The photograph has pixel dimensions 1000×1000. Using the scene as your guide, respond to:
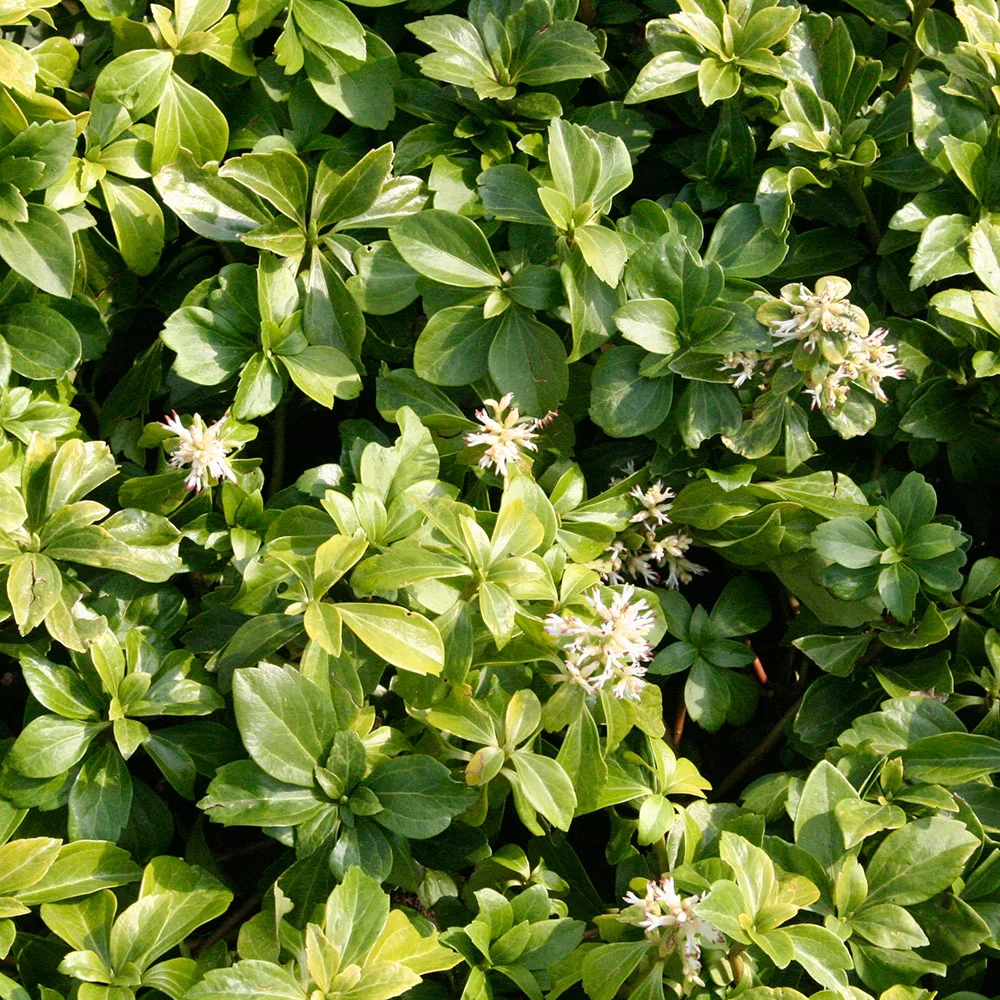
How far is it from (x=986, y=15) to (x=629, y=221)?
589mm

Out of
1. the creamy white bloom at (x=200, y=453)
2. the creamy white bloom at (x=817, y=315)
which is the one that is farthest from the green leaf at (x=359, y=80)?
the creamy white bloom at (x=817, y=315)

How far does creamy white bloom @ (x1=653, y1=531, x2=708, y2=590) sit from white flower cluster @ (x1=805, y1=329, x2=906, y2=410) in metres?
0.24

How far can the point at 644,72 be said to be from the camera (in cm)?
157

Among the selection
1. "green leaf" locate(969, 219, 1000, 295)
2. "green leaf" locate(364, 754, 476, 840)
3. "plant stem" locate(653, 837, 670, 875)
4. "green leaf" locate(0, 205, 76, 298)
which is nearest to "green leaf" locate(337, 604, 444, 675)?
"green leaf" locate(364, 754, 476, 840)

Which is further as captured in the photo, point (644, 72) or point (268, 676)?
point (644, 72)

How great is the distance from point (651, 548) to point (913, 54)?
848 mm

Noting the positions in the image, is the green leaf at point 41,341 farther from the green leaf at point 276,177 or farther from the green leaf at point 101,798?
the green leaf at point 101,798

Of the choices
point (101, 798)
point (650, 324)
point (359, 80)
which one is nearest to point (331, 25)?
point (359, 80)

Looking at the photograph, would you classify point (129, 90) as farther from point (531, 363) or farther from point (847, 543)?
point (847, 543)

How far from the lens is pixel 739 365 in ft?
4.85

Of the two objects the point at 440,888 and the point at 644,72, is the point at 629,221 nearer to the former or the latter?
the point at 644,72

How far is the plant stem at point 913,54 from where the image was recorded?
167 centimetres

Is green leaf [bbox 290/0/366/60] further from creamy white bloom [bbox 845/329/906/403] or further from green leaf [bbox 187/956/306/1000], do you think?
green leaf [bbox 187/956/306/1000]

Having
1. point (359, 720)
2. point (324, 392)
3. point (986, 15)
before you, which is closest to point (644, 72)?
point (986, 15)
